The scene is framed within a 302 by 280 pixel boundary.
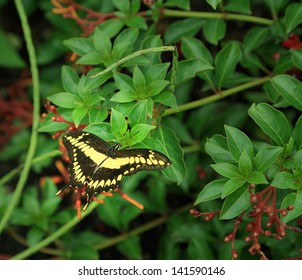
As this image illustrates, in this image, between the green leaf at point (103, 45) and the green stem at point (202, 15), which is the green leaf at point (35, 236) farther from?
the green stem at point (202, 15)

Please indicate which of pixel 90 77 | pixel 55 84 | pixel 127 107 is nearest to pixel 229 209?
pixel 127 107

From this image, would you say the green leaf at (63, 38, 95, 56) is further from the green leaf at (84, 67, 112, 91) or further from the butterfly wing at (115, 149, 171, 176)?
the butterfly wing at (115, 149, 171, 176)

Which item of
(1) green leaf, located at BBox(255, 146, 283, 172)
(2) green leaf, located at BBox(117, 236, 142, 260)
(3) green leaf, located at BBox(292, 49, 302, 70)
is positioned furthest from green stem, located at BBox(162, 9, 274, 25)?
(2) green leaf, located at BBox(117, 236, 142, 260)

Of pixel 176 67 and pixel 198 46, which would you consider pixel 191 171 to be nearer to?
pixel 198 46

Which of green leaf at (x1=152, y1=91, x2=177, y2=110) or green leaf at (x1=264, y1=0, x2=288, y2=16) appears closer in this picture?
green leaf at (x1=152, y1=91, x2=177, y2=110)

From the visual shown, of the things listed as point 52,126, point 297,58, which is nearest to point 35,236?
point 52,126

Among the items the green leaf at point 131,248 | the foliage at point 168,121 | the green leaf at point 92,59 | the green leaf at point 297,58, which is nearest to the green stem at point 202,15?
the foliage at point 168,121

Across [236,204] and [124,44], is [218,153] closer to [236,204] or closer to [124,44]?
[236,204]
